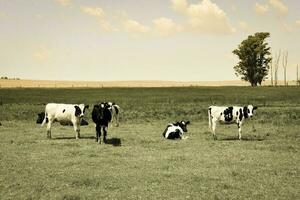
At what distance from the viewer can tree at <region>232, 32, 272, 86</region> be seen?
114 metres

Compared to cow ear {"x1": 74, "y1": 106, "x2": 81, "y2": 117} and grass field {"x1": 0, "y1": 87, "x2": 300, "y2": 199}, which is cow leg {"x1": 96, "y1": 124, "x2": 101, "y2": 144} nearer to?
grass field {"x1": 0, "y1": 87, "x2": 300, "y2": 199}

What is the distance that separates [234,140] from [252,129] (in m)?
6.40

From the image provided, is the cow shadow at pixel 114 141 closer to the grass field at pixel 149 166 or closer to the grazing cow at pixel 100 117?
the grass field at pixel 149 166

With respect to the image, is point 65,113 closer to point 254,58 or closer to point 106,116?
point 106,116

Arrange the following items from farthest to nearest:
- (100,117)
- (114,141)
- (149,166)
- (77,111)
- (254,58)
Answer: (254,58)
(77,111)
(114,141)
(100,117)
(149,166)

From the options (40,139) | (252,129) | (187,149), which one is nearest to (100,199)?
(187,149)

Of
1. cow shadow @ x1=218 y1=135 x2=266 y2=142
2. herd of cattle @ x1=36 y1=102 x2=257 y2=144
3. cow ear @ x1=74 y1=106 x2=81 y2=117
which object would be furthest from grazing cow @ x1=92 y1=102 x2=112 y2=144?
cow shadow @ x1=218 y1=135 x2=266 y2=142

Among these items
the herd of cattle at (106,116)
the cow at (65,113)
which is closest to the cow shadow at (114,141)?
the herd of cattle at (106,116)

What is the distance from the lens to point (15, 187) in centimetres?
1336

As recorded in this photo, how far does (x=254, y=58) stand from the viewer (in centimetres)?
11475

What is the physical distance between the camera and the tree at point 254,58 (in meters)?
114

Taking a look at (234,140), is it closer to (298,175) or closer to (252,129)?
(252,129)

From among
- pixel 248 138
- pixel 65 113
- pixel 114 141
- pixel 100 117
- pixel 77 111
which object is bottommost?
pixel 248 138

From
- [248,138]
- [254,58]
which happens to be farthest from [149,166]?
[254,58]
